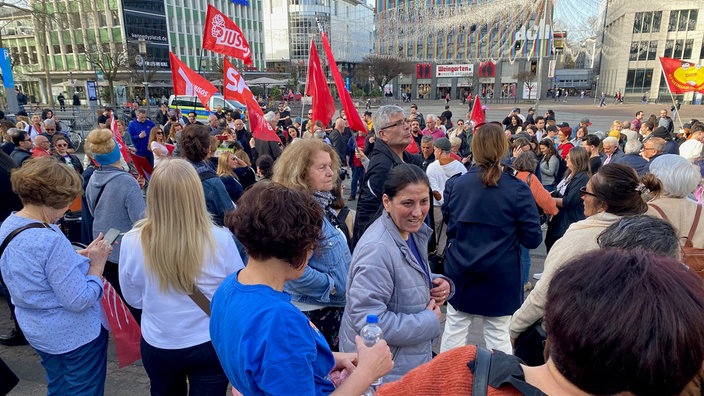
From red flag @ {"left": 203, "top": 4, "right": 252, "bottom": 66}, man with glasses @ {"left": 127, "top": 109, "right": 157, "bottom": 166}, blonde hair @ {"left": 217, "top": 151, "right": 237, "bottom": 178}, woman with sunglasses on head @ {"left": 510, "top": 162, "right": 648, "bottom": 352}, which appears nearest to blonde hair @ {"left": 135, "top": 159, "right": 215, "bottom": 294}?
woman with sunglasses on head @ {"left": 510, "top": 162, "right": 648, "bottom": 352}

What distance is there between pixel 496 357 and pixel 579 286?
25cm

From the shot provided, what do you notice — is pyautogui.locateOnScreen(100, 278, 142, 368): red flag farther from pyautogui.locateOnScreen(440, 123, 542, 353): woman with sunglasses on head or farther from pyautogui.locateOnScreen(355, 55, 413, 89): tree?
pyautogui.locateOnScreen(355, 55, 413, 89): tree

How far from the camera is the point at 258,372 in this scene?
1.33 m

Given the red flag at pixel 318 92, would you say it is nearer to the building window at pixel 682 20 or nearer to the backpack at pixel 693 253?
the backpack at pixel 693 253

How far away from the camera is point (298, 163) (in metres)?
2.88

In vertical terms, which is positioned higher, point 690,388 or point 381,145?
point 381,145

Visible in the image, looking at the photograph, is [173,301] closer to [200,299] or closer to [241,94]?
[200,299]

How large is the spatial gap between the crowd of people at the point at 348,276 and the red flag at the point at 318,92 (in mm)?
2583

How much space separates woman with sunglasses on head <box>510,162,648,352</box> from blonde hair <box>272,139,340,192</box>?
5.06 feet

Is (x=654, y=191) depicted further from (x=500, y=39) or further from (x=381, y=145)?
(x=500, y=39)

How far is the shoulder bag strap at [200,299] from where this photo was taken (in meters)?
2.18

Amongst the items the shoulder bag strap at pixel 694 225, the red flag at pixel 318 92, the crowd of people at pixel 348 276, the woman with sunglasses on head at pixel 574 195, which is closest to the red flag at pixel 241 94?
the red flag at pixel 318 92

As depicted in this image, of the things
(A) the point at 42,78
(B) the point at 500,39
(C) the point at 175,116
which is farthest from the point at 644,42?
(A) the point at 42,78

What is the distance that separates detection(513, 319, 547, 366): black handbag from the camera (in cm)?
241
